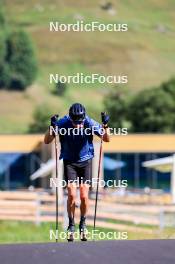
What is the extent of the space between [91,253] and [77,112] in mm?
2154

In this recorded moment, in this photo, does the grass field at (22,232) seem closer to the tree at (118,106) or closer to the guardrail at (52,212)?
the guardrail at (52,212)

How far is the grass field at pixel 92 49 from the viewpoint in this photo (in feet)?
115

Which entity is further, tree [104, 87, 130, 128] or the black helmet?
tree [104, 87, 130, 128]

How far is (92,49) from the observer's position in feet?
120

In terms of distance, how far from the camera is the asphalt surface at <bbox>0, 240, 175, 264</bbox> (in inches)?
234

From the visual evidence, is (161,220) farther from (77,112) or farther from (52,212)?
(77,112)

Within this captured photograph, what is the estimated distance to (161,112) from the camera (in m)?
36.4

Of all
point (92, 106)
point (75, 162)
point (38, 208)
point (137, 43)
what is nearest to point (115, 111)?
point (92, 106)

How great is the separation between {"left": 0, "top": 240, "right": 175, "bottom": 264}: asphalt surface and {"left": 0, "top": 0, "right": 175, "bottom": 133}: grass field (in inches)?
1097

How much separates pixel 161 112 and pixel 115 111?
211 cm

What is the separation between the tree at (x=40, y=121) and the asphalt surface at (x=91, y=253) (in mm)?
27549

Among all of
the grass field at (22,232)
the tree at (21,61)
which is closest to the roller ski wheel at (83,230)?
the grass field at (22,232)

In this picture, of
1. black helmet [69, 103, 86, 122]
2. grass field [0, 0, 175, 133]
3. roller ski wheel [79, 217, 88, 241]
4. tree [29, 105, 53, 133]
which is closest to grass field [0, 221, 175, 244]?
roller ski wheel [79, 217, 88, 241]

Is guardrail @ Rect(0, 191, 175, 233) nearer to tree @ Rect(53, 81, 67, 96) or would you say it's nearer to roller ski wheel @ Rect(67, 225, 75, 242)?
roller ski wheel @ Rect(67, 225, 75, 242)
